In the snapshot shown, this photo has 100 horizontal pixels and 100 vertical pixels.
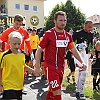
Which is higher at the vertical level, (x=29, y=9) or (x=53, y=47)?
(x=29, y=9)

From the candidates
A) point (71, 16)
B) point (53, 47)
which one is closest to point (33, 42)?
point (53, 47)

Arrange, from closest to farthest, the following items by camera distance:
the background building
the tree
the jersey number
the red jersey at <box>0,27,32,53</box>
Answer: the jersey number → the red jersey at <box>0,27,32,53</box> → the background building → the tree

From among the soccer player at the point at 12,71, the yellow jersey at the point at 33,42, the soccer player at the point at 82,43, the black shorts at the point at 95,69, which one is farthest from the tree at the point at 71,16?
the soccer player at the point at 12,71

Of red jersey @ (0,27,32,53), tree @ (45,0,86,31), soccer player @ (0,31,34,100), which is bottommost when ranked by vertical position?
soccer player @ (0,31,34,100)

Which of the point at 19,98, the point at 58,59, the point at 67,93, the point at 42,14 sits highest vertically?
the point at 42,14

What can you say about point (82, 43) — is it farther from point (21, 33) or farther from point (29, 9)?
point (29, 9)

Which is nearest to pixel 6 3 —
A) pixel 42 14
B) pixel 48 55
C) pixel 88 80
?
pixel 42 14

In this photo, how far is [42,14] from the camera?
4559 cm

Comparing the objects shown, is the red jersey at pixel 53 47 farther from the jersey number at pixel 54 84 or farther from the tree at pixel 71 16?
Result: the tree at pixel 71 16

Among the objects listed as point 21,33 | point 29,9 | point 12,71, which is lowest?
point 12,71

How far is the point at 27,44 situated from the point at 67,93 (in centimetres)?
164

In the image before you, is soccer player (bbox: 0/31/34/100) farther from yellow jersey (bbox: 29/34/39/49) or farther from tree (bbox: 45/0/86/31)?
tree (bbox: 45/0/86/31)

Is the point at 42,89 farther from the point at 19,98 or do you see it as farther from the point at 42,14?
the point at 42,14

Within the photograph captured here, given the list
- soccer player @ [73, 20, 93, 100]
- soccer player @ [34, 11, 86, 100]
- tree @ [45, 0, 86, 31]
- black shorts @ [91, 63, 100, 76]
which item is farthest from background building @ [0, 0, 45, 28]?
soccer player @ [34, 11, 86, 100]
